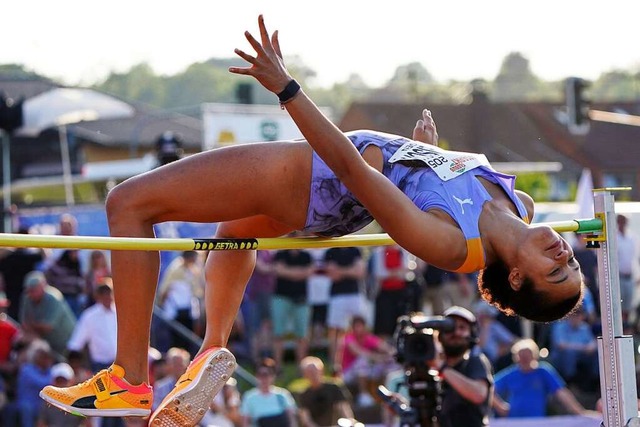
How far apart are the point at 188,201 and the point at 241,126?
8472mm

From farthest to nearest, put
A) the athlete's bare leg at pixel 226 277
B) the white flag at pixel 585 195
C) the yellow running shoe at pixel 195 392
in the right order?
1. the white flag at pixel 585 195
2. the athlete's bare leg at pixel 226 277
3. the yellow running shoe at pixel 195 392

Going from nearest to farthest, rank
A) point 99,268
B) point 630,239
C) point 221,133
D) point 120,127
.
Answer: point 99,268 < point 630,239 < point 221,133 < point 120,127

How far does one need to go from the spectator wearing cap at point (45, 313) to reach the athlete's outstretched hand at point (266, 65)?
6486 millimetres

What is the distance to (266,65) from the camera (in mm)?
4391

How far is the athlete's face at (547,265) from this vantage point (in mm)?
4770

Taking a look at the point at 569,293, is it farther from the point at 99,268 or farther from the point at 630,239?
the point at 630,239

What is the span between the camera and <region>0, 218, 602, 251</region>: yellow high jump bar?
180 inches

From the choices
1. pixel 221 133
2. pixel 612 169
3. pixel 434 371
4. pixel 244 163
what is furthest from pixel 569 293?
pixel 612 169

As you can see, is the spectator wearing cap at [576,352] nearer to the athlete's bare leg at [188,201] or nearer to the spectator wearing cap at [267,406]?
the spectator wearing cap at [267,406]

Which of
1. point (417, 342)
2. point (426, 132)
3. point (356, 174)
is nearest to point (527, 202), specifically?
point (426, 132)

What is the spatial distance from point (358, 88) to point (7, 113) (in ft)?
209

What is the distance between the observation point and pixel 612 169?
1804 inches

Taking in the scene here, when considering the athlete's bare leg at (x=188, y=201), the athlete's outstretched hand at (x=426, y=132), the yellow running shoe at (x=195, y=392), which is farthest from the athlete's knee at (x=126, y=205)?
the athlete's outstretched hand at (x=426, y=132)

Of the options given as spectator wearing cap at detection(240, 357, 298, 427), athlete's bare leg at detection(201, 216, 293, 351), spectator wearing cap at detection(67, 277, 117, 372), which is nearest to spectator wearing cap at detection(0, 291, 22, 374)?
spectator wearing cap at detection(67, 277, 117, 372)
